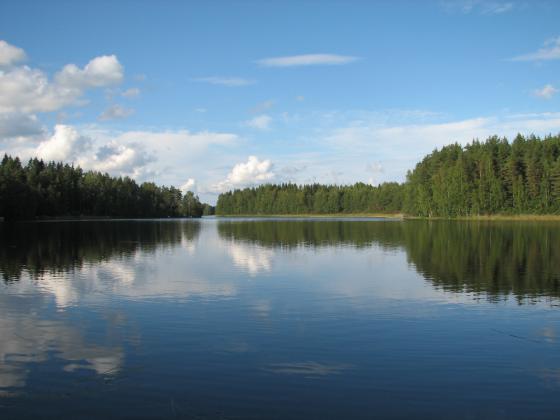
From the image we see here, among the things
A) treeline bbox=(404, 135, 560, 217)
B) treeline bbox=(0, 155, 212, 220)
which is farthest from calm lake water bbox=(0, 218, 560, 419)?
treeline bbox=(0, 155, 212, 220)

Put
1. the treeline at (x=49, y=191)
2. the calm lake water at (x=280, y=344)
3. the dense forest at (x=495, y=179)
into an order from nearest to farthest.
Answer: the calm lake water at (x=280, y=344), the dense forest at (x=495, y=179), the treeline at (x=49, y=191)

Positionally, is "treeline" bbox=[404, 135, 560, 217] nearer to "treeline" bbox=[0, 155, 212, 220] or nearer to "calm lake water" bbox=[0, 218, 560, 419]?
"calm lake water" bbox=[0, 218, 560, 419]

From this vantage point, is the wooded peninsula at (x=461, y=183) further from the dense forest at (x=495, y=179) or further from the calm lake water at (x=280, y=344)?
the calm lake water at (x=280, y=344)

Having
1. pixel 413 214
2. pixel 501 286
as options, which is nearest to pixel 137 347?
pixel 501 286

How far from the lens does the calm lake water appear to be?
11.7m

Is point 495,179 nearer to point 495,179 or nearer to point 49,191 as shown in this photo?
point 495,179

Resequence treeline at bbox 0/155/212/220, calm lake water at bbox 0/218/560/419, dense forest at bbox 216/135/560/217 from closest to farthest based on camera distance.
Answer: calm lake water at bbox 0/218/560/419 < dense forest at bbox 216/135/560/217 < treeline at bbox 0/155/212/220

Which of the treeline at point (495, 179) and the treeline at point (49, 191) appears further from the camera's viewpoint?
the treeline at point (49, 191)

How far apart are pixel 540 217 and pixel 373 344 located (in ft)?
409

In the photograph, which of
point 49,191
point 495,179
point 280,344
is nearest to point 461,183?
point 495,179

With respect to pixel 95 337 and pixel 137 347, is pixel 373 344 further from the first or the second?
pixel 95 337

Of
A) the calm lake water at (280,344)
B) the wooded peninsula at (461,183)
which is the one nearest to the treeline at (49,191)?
the wooded peninsula at (461,183)

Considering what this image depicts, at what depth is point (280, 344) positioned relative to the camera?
1650 centimetres

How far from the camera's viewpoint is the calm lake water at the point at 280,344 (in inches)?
462
